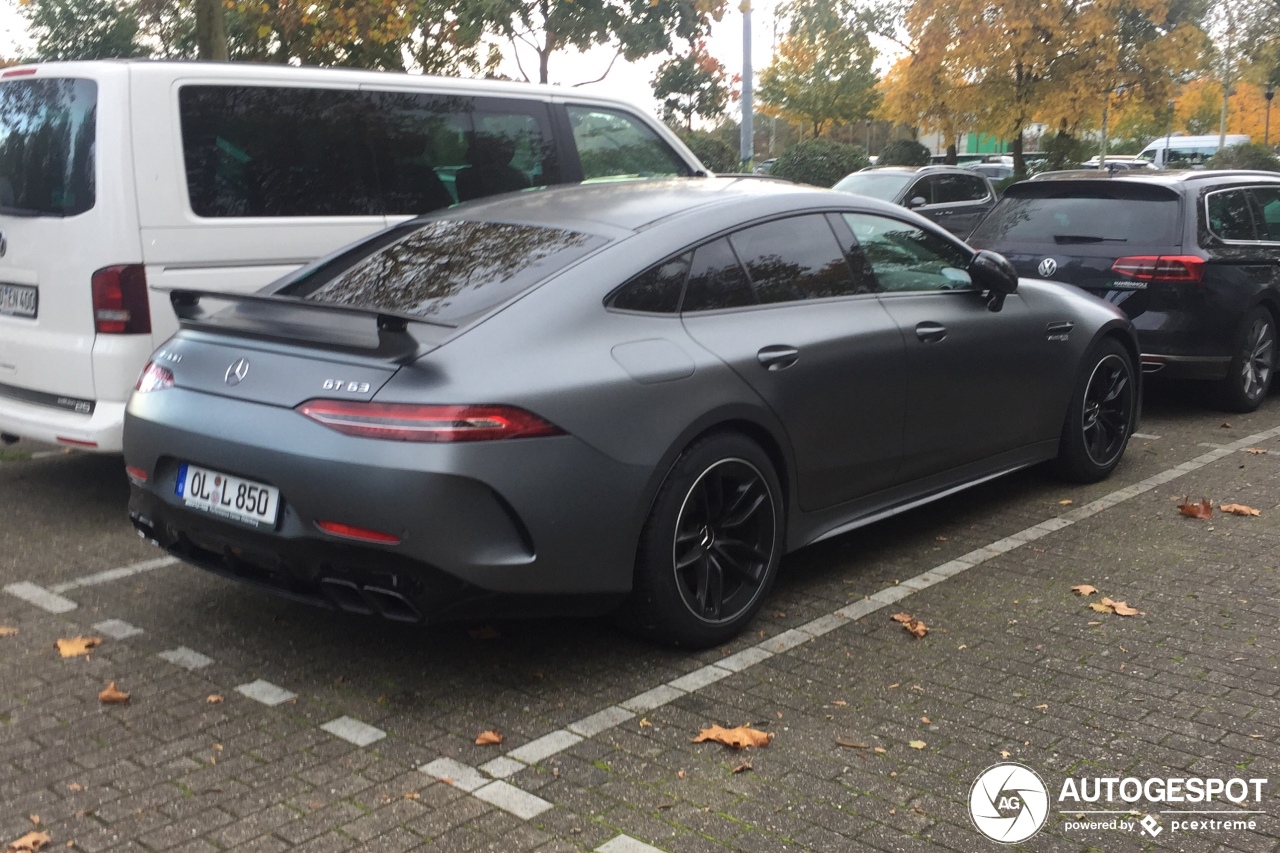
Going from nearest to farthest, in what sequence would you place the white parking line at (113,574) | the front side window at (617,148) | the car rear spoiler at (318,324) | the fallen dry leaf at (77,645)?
the car rear spoiler at (318,324) < the fallen dry leaf at (77,645) < the white parking line at (113,574) < the front side window at (617,148)

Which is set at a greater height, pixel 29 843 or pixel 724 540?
pixel 724 540

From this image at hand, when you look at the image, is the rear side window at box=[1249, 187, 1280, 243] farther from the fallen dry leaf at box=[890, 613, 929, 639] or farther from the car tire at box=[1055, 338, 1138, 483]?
the fallen dry leaf at box=[890, 613, 929, 639]

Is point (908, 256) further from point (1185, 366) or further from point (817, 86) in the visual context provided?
point (817, 86)

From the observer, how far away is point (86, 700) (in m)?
4.12

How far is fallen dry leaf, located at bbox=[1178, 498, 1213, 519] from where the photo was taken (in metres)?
6.27

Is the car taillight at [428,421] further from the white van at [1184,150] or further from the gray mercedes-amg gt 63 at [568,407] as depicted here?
the white van at [1184,150]

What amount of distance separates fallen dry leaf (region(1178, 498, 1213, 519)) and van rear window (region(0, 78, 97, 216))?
204 inches

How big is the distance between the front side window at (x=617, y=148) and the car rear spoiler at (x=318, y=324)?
366cm

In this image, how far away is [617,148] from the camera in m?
8.05

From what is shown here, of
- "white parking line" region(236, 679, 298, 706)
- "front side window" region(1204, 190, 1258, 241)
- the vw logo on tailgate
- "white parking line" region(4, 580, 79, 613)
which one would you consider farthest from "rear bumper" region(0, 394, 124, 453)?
"front side window" region(1204, 190, 1258, 241)

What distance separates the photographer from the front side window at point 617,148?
7.86m

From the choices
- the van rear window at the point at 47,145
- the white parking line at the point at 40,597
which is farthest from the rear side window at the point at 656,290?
the van rear window at the point at 47,145

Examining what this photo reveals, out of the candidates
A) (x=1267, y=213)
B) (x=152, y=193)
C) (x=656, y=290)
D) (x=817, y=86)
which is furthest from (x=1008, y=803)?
(x=817, y=86)

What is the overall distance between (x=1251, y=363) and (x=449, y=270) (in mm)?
6504
